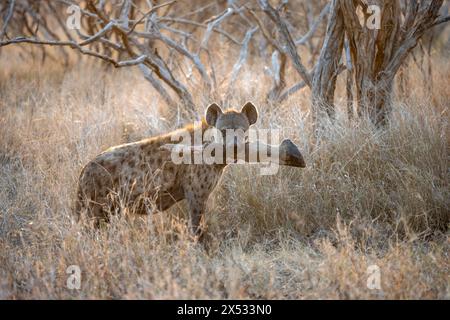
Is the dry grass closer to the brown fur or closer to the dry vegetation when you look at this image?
the dry vegetation

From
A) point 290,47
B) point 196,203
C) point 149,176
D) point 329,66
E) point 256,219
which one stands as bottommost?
point 256,219

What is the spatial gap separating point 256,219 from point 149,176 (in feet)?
2.98

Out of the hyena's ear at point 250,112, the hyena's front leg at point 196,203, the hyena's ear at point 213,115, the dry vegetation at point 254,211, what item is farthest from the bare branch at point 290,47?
the hyena's front leg at point 196,203

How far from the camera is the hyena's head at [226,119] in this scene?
13.9 ft

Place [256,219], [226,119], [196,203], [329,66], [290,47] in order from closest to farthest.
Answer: [226,119] < [196,203] < [256,219] < [329,66] < [290,47]

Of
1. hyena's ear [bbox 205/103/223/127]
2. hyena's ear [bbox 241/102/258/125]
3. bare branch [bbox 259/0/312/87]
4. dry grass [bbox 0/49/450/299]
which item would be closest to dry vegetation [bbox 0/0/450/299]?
dry grass [bbox 0/49/450/299]

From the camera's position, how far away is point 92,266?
360cm

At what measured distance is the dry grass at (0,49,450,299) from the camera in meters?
3.51

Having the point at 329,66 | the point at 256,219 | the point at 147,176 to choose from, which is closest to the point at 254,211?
the point at 256,219

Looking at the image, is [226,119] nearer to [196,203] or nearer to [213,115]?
[213,115]

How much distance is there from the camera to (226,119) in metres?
4.26

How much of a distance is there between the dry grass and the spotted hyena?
19 centimetres

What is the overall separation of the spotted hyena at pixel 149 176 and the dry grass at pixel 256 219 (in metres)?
0.19

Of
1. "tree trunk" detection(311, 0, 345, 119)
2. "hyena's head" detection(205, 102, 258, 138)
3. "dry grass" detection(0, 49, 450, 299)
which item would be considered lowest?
"dry grass" detection(0, 49, 450, 299)
